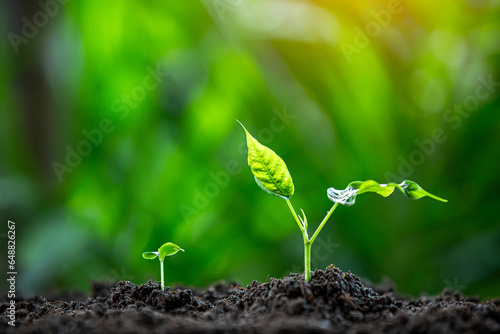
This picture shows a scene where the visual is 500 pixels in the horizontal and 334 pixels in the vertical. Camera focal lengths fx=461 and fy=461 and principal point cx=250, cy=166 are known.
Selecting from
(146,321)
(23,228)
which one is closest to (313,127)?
(23,228)

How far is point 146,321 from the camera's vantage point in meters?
0.60

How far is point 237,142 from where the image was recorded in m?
1.98

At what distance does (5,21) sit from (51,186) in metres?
0.74

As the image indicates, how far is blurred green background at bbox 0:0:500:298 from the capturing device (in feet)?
6.21
